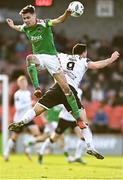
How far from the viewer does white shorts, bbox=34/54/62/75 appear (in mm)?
13273

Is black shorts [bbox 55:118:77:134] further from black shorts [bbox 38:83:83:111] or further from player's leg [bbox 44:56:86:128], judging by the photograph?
player's leg [bbox 44:56:86:128]

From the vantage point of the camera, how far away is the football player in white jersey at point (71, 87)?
1345 cm

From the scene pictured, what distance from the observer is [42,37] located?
13.2m

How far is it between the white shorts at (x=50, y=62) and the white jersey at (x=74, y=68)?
0.73 meters

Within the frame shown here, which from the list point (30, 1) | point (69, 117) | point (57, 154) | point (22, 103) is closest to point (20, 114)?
point (22, 103)

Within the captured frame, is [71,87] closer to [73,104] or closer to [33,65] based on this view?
[73,104]

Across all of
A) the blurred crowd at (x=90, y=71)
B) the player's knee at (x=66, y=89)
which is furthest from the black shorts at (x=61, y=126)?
the blurred crowd at (x=90, y=71)

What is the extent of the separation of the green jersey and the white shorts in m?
0.07

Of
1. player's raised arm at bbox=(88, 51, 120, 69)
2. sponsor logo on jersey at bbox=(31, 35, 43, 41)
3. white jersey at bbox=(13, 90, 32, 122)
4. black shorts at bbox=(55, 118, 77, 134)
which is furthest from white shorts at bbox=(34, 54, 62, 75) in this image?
white jersey at bbox=(13, 90, 32, 122)

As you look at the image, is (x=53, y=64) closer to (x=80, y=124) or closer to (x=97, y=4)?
(x=80, y=124)

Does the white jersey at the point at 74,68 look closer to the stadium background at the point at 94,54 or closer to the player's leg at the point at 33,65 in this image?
the player's leg at the point at 33,65

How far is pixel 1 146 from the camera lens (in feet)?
73.6

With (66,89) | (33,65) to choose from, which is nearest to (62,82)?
(66,89)

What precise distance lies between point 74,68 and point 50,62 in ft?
3.53
